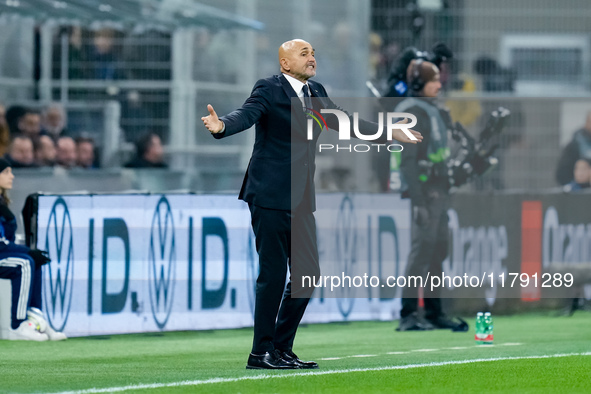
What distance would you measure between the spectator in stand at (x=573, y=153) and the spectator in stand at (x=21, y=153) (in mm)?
5575

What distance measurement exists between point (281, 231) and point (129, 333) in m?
3.63

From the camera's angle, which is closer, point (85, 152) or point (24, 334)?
point (24, 334)

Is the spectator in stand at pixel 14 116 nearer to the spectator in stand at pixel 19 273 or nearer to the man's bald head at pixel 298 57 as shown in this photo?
the spectator in stand at pixel 19 273

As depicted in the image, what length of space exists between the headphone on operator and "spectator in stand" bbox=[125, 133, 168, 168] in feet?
15.6

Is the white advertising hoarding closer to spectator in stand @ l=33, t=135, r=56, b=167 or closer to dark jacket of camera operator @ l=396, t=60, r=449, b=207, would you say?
dark jacket of camera operator @ l=396, t=60, r=449, b=207

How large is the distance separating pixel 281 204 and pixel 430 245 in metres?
3.98

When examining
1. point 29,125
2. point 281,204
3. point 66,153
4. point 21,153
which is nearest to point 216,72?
point 66,153

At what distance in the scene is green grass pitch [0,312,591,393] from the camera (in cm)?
757

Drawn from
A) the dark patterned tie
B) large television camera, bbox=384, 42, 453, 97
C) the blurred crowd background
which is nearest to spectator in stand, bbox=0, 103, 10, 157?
the blurred crowd background

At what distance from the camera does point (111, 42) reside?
1688cm

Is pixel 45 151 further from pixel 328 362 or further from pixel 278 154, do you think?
pixel 278 154

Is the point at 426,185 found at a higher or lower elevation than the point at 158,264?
higher

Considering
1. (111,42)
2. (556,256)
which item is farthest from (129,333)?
(111,42)

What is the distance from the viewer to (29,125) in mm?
15664
